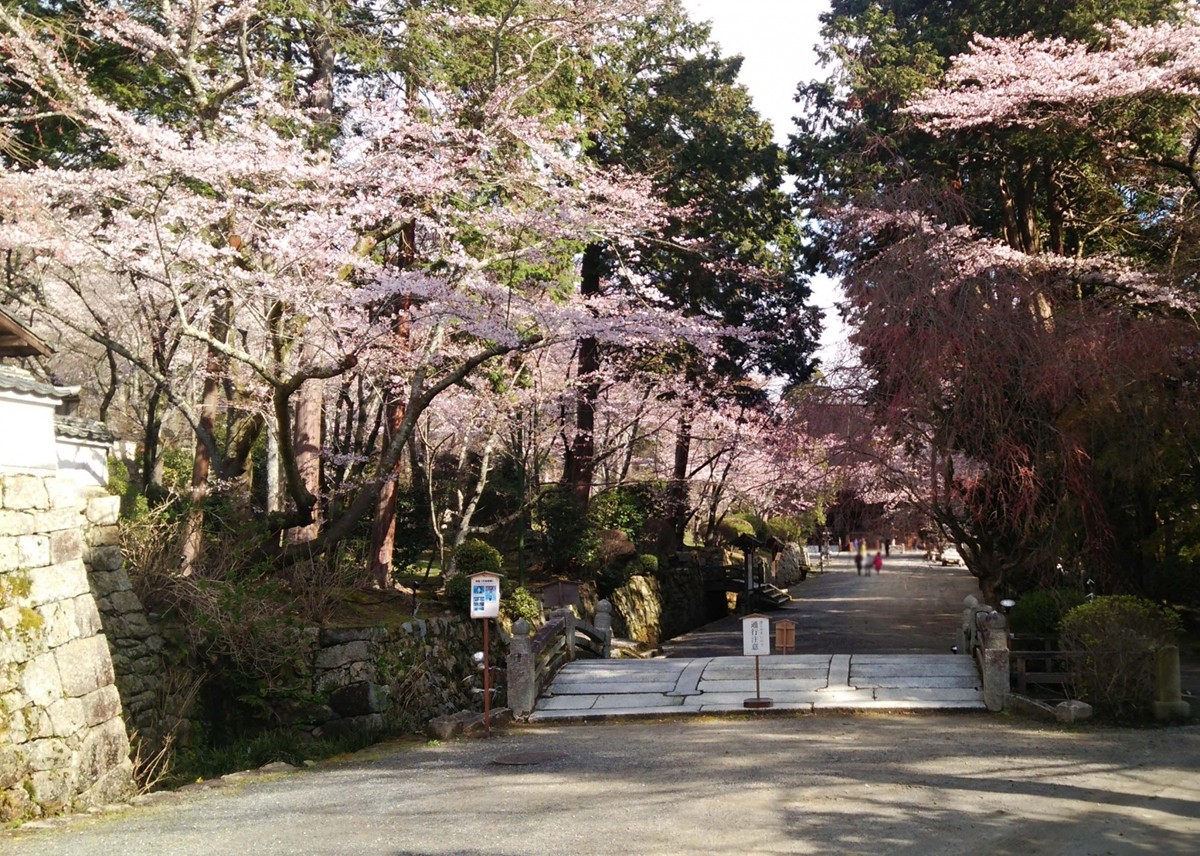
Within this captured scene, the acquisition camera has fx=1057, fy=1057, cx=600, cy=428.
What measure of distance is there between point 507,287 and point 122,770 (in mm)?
9868

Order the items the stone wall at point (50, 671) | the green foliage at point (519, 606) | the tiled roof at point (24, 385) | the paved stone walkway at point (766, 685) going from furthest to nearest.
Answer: the green foliage at point (519, 606), the paved stone walkway at point (766, 685), the tiled roof at point (24, 385), the stone wall at point (50, 671)

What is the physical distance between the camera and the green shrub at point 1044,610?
48.8ft

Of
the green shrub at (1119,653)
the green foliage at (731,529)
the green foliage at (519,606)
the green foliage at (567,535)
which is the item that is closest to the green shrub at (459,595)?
the green foliage at (519,606)

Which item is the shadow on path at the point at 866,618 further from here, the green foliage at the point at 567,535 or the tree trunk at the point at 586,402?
the tree trunk at the point at 586,402

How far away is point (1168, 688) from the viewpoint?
41.1ft

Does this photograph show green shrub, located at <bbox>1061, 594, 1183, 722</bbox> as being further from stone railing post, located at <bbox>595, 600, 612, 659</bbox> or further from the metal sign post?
stone railing post, located at <bbox>595, 600, 612, 659</bbox>

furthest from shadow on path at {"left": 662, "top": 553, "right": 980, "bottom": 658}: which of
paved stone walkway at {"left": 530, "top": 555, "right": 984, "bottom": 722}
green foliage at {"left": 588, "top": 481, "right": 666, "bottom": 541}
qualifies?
green foliage at {"left": 588, "top": 481, "right": 666, "bottom": 541}

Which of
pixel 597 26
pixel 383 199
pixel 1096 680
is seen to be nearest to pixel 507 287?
pixel 383 199

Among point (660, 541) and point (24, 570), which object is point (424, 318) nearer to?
point (24, 570)

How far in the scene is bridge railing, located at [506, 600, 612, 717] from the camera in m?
14.7

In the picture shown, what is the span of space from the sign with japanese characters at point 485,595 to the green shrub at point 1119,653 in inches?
283

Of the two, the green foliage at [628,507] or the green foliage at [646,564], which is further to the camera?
the green foliage at [628,507]

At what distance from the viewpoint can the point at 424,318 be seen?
58.6ft

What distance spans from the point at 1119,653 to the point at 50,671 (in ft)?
38.4
